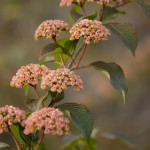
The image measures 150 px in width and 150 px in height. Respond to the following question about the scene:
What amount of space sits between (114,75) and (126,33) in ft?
0.71

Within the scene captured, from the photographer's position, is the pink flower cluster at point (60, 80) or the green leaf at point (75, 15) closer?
the pink flower cluster at point (60, 80)

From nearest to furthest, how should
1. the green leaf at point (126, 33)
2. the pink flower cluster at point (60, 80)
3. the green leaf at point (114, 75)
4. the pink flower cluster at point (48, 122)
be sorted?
the pink flower cluster at point (48, 122)
the pink flower cluster at point (60, 80)
the green leaf at point (114, 75)
the green leaf at point (126, 33)

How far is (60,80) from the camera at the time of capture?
900 millimetres

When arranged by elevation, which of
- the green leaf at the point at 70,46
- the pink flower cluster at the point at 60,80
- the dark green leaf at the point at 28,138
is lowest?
the dark green leaf at the point at 28,138

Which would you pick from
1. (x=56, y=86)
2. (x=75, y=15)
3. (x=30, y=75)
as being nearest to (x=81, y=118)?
(x=56, y=86)

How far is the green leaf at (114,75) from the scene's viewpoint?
1.01 meters

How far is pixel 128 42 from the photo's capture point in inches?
44.9

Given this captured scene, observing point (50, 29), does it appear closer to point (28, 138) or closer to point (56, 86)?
point (56, 86)

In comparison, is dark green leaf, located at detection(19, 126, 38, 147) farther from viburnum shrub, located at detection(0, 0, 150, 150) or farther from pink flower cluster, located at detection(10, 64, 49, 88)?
pink flower cluster, located at detection(10, 64, 49, 88)

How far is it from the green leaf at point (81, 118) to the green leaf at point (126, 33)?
0.34 m

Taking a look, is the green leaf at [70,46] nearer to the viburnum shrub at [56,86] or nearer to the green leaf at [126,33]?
the viburnum shrub at [56,86]

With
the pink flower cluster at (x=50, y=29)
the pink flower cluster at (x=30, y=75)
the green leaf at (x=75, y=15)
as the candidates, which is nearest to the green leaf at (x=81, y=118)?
the pink flower cluster at (x=30, y=75)

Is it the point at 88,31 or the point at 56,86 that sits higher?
the point at 88,31

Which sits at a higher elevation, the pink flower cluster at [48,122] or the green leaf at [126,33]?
the green leaf at [126,33]
